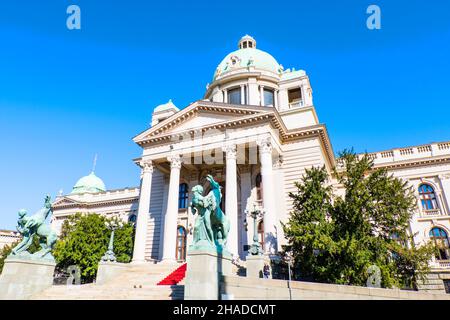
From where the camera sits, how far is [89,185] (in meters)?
51.8

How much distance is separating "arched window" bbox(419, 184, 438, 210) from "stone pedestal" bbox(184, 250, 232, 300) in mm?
25212

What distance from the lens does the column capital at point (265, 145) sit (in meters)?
23.2

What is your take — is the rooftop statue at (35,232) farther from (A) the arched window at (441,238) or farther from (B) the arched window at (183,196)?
(A) the arched window at (441,238)

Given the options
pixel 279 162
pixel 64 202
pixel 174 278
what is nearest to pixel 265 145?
pixel 279 162

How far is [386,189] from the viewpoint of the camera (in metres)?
17.0

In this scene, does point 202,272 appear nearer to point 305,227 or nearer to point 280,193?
point 305,227

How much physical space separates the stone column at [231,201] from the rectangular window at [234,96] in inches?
523

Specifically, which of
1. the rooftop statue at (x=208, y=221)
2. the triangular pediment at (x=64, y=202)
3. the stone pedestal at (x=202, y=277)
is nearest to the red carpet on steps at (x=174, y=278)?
the rooftop statue at (x=208, y=221)

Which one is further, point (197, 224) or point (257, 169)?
point (257, 169)

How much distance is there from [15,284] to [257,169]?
19.1m

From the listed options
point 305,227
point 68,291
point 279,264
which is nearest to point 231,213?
point 279,264

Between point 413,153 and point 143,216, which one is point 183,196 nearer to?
point 143,216

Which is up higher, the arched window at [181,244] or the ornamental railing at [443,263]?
the arched window at [181,244]

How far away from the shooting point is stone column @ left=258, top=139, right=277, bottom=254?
2047 cm
